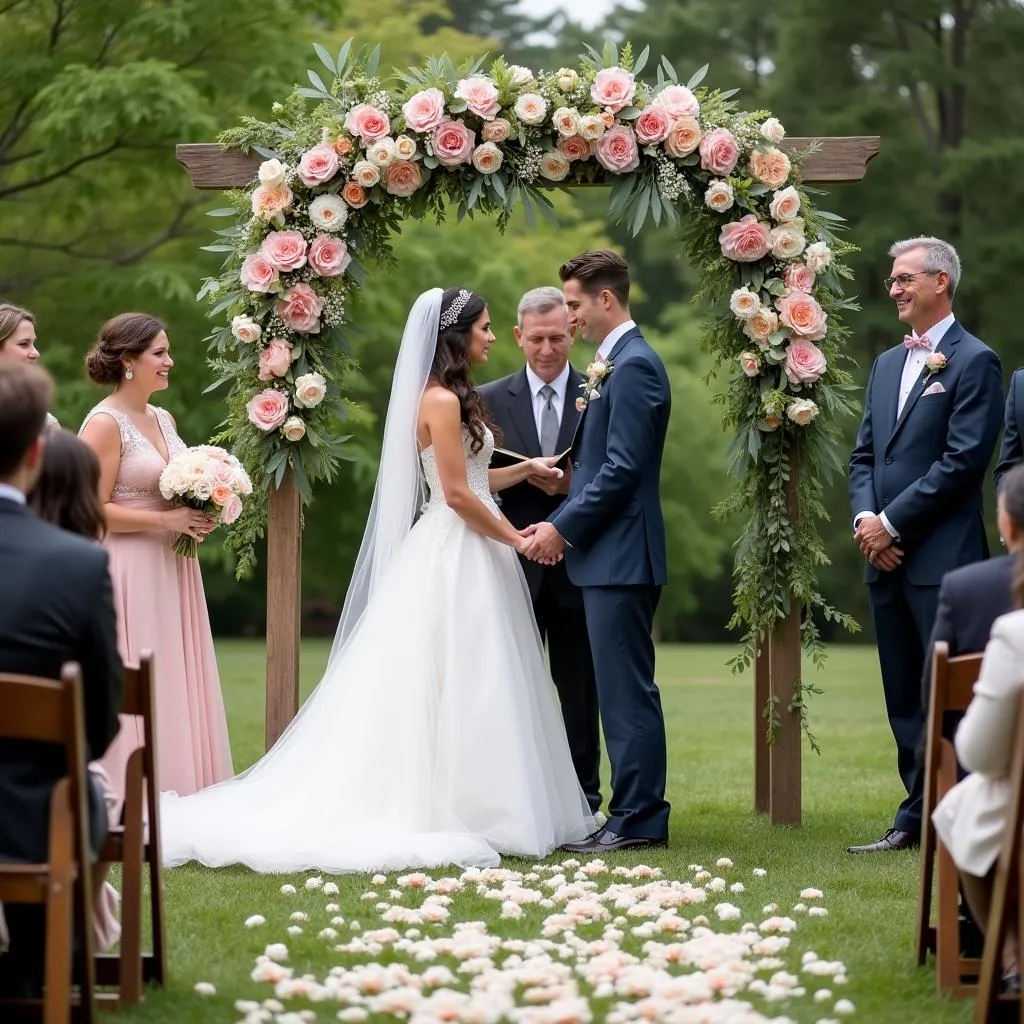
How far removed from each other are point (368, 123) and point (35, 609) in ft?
13.6

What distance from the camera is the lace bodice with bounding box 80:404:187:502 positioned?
7477 millimetres

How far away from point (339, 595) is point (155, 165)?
13865mm

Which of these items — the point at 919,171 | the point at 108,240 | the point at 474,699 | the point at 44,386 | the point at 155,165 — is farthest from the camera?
the point at 919,171

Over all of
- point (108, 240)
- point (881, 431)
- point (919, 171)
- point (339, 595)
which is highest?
point (919, 171)

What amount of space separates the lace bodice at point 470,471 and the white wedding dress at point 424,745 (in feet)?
0.04

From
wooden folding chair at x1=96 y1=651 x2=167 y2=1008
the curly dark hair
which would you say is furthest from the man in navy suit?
wooden folding chair at x1=96 y1=651 x2=167 y2=1008

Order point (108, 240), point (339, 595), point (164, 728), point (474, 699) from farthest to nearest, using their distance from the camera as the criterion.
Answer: point (339, 595) < point (108, 240) < point (164, 728) < point (474, 699)

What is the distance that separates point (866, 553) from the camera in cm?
720

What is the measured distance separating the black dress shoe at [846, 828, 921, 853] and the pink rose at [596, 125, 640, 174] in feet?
10.5

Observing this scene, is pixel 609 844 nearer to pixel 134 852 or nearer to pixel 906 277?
pixel 906 277

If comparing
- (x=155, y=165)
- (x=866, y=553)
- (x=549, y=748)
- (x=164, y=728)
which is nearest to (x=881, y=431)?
(x=866, y=553)

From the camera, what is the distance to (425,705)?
7059 millimetres

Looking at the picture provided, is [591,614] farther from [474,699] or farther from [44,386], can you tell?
[44,386]

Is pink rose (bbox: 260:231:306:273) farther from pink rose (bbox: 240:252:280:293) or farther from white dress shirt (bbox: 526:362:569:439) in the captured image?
white dress shirt (bbox: 526:362:569:439)
